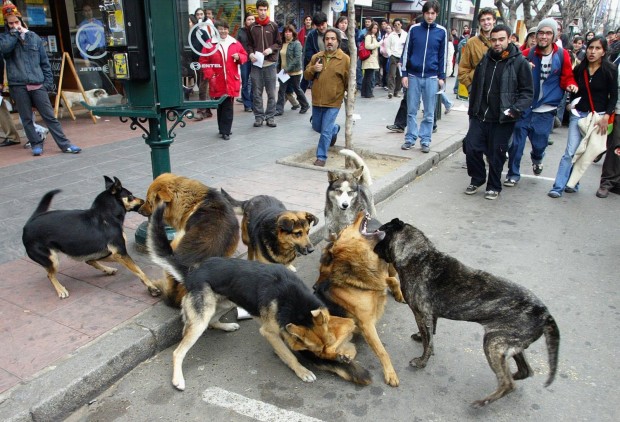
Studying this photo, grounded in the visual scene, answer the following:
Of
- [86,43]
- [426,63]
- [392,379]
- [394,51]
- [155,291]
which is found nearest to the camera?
[392,379]

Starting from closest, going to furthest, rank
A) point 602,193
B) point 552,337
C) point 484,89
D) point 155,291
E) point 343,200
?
1. point 552,337
2. point 155,291
3. point 343,200
4. point 484,89
5. point 602,193

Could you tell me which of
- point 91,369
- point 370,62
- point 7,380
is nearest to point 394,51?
point 370,62

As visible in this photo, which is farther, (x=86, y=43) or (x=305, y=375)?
(x=86, y=43)

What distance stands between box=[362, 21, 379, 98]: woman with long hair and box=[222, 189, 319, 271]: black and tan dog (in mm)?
11941

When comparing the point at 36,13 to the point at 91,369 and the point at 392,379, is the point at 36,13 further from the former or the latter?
the point at 392,379

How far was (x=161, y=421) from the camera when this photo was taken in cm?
Result: 285

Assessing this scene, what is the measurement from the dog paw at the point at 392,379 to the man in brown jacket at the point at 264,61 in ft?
26.4

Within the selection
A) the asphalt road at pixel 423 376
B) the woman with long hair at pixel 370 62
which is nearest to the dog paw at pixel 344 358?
the asphalt road at pixel 423 376

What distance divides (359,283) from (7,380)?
2283 millimetres

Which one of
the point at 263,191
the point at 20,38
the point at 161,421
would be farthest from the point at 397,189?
the point at 20,38

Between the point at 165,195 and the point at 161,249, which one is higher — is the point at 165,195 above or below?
above

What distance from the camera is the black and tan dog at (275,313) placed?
3.00 meters

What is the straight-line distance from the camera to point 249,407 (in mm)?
2967

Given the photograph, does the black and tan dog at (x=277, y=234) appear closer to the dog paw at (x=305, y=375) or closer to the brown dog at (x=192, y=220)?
the brown dog at (x=192, y=220)
